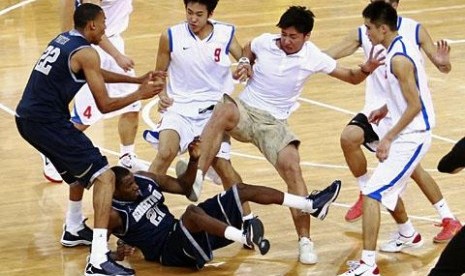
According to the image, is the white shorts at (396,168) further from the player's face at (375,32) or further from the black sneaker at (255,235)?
the black sneaker at (255,235)

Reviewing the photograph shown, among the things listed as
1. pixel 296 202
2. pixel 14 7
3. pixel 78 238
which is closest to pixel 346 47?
pixel 296 202

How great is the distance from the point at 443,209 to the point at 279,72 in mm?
1629

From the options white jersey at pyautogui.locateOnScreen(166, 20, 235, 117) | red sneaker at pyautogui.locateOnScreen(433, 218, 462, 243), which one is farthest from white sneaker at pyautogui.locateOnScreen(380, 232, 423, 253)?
white jersey at pyautogui.locateOnScreen(166, 20, 235, 117)

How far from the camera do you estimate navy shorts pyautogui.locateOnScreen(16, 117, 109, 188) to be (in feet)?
27.0

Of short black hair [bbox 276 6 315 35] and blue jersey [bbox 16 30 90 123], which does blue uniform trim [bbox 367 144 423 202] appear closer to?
short black hair [bbox 276 6 315 35]

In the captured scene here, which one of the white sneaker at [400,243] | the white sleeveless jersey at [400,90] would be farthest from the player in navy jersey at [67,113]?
the white sneaker at [400,243]

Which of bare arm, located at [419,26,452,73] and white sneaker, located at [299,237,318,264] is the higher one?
bare arm, located at [419,26,452,73]

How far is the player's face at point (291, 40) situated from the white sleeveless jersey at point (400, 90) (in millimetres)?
845

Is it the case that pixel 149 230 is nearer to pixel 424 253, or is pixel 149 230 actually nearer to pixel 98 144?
pixel 424 253

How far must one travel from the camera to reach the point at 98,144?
1149 cm

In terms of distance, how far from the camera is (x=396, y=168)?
8.19m

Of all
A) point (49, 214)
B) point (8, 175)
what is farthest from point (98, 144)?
point (49, 214)

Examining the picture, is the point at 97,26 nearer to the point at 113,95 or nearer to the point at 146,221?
the point at 146,221

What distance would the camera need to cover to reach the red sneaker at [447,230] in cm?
884
